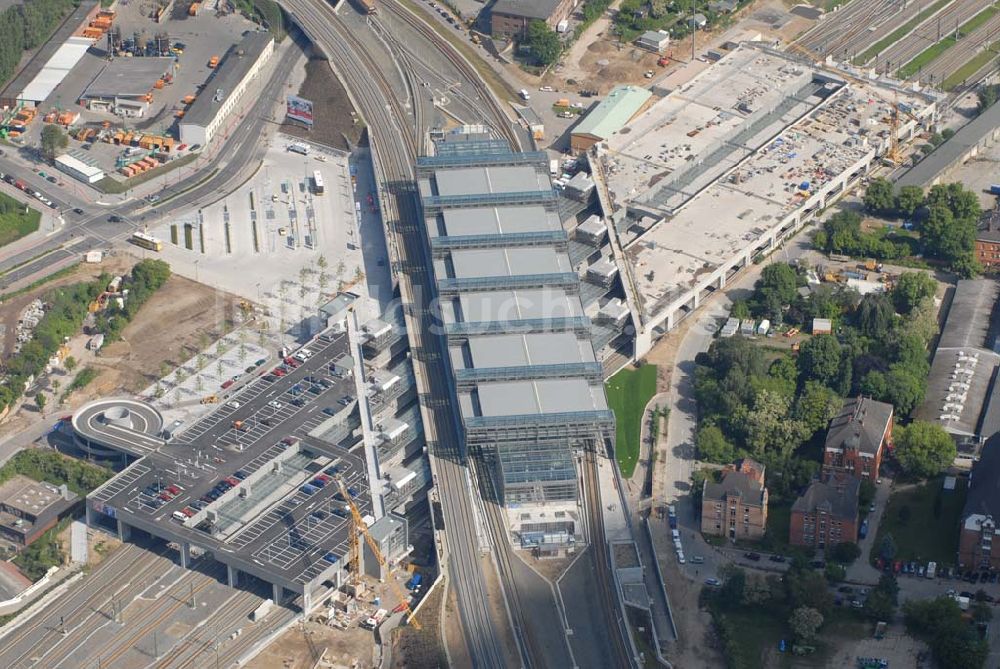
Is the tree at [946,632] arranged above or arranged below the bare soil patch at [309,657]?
below

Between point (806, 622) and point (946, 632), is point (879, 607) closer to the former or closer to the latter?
point (946, 632)

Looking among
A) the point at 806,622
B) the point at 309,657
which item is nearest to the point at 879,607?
the point at 806,622

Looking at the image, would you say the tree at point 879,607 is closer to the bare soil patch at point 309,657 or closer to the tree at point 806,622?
the tree at point 806,622

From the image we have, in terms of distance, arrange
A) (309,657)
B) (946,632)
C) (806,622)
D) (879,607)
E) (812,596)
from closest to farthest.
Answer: (946,632) → (806,622) → (309,657) → (879,607) → (812,596)

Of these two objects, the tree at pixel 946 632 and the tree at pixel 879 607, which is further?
the tree at pixel 879 607

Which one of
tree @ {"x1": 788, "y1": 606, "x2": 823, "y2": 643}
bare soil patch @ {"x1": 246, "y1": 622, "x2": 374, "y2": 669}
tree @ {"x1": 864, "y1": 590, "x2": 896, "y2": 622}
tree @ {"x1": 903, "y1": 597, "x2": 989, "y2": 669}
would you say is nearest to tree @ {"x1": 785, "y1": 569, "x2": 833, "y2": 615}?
tree @ {"x1": 788, "y1": 606, "x2": 823, "y2": 643}

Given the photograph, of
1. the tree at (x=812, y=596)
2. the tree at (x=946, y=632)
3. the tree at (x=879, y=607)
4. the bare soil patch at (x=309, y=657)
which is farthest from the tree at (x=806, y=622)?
the bare soil patch at (x=309, y=657)


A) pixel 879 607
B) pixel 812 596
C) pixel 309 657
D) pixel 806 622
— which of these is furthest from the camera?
pixel 812 596

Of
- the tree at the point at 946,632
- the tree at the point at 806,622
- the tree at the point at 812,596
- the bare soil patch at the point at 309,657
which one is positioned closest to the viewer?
the tree at the point at 946,632

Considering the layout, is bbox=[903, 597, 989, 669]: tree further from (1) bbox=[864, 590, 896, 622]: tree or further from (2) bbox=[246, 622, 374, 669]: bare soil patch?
(2) bbox=[246, 622, 374, 669]: bare soil patch
